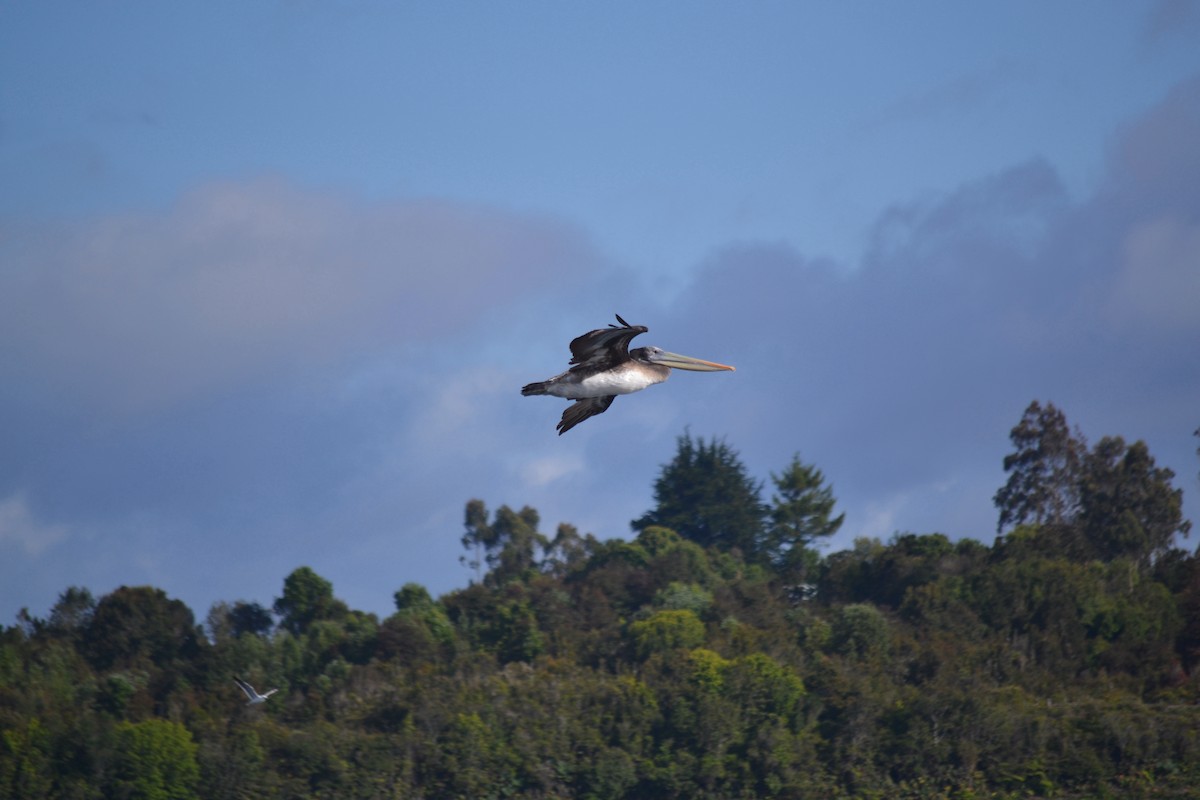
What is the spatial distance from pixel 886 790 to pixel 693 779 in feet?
19.5

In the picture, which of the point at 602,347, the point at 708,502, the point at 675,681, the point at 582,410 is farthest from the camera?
the point at 708,502

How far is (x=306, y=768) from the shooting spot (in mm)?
50219

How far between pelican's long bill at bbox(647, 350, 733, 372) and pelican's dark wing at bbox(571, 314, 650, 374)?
2.85 ft

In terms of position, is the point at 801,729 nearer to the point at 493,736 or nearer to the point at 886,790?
the point at 886,790

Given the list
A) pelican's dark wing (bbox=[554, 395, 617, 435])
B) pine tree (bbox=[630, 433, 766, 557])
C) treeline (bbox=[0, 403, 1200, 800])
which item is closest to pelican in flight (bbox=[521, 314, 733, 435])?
pelican's dark wing (bbox=[554, 395, 617, 435])

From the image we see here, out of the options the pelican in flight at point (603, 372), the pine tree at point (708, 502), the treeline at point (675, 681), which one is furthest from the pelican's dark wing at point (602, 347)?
the pine tree at point (708, 502)

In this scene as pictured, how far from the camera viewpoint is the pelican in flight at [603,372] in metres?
23.2

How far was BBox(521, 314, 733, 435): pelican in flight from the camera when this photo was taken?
912 inches

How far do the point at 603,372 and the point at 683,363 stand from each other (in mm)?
1791

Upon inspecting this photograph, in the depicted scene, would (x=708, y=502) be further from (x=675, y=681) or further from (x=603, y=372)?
(x=603, y=372)

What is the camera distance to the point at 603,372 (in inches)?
939

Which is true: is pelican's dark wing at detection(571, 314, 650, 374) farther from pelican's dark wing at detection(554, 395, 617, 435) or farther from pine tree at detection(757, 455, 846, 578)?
pine tree at detection(757, 455, 846, 578)

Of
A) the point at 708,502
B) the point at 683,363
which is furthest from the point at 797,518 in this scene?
the point at 683,363

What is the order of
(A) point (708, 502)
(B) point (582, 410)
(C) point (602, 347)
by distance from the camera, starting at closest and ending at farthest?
(C) point (602, 347) < (B) point (582, 410) < (A) point (708, 502)
